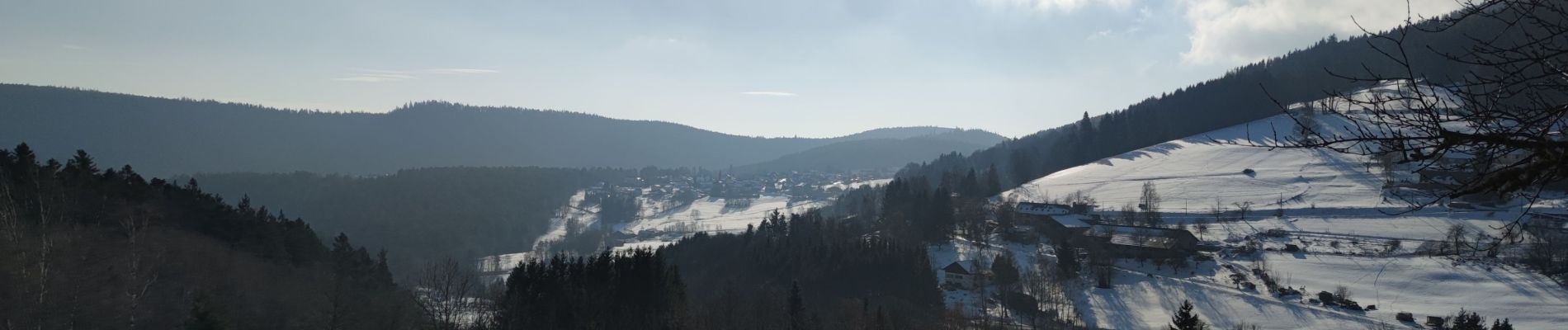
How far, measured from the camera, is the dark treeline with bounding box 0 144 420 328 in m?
18.5

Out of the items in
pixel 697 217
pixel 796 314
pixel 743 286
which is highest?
pixel 796 314

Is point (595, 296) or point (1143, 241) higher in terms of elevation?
point (1143, 241)

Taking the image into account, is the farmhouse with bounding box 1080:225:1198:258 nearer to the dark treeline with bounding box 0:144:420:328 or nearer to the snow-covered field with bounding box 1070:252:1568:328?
the snow-covered field with bounding box 1070:252:1568:328

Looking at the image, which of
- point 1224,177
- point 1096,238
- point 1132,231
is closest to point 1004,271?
point 1096,238

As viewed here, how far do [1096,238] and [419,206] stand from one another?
88.1 meters

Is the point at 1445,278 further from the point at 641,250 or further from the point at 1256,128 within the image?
the point at 1256,128

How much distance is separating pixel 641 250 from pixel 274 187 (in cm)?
11116

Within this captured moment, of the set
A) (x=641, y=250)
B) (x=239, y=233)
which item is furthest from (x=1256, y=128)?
(x=239, y=233)

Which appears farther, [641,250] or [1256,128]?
[1256,128]

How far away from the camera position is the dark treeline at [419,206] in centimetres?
9125

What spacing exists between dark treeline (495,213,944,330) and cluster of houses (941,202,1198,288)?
3976 millimetres

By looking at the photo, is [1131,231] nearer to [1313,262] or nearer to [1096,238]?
[1096,238]

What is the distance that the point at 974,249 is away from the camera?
60.2 meters

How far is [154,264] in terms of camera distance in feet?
A: 73.3
